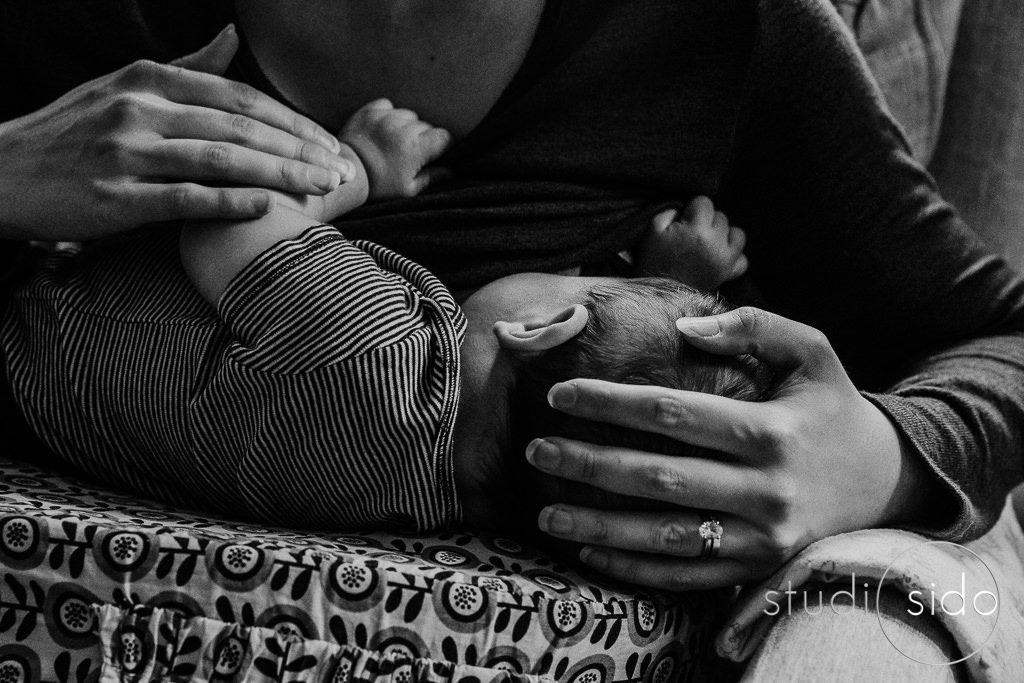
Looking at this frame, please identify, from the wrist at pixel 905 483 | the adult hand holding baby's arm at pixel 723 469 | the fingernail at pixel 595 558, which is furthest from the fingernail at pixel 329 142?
the wrist at pixel 905 483

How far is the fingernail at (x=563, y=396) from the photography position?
2.28 ft

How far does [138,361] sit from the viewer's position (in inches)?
31.0

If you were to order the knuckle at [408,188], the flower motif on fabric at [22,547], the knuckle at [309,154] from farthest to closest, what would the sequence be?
1. the knuckle at [408,188]
2. the knuckle at [309,154]
3. the flower motif on fabric at [22,547]

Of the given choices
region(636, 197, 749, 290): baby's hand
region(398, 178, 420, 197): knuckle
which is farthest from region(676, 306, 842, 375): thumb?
region(398, 178, 420, 197): knuckle

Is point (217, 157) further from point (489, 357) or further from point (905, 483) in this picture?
point (905, 483)

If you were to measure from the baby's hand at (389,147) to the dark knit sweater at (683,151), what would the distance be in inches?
0.9

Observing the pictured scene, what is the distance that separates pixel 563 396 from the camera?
697mm

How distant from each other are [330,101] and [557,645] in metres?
0.67

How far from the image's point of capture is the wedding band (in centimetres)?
70

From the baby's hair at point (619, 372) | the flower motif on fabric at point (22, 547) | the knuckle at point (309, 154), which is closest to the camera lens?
the flower motif on fabric at point (22, 547)

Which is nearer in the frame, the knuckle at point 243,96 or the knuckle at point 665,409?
the knuckle at point 665,409

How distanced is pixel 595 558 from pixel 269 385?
0.32 meters

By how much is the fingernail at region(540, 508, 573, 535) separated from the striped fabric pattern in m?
0.10

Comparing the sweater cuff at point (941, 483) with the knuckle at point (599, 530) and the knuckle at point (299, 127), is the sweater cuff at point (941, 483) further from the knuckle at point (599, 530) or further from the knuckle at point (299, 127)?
the knuckle at point (299, 127)
